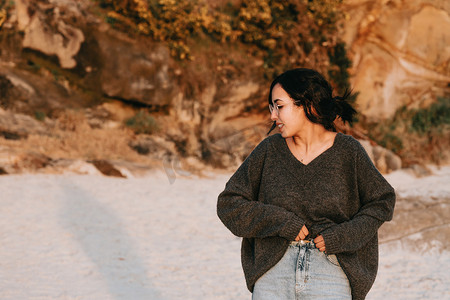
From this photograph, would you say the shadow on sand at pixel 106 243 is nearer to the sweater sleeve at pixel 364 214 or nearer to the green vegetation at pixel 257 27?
the sweater sleeve at pixel 364 214

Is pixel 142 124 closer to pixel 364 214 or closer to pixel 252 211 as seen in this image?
pixel 252 211

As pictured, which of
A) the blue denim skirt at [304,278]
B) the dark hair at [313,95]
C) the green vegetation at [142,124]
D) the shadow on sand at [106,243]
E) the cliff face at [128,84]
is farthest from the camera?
the green vegetation at [142,124]

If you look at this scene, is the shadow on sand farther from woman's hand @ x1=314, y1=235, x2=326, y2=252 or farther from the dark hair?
the dark hair

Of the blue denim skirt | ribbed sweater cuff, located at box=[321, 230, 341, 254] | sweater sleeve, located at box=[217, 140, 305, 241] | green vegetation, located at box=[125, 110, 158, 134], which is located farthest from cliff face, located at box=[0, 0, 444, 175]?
ribbed sweater cuff, located at box=[321, 230, 341, 254]

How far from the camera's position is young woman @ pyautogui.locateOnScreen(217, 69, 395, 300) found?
2.08 m

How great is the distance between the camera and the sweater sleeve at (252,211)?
6.88 feet

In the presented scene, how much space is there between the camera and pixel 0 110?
10.3 metres

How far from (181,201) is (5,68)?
18.6 ft

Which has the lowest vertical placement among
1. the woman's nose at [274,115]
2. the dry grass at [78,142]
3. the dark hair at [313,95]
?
the dry grass at [78,142]

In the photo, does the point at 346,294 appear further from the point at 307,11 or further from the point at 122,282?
the point at 307,11

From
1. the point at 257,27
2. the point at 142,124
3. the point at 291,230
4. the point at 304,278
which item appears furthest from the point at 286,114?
the point at 257,27

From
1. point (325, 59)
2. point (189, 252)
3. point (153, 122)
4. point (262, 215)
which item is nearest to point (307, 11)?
point (325, 59)

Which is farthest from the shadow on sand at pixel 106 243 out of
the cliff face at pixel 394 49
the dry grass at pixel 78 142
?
the cliff face at pixel 394 49

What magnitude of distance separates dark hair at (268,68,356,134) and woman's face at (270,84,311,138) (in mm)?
20
